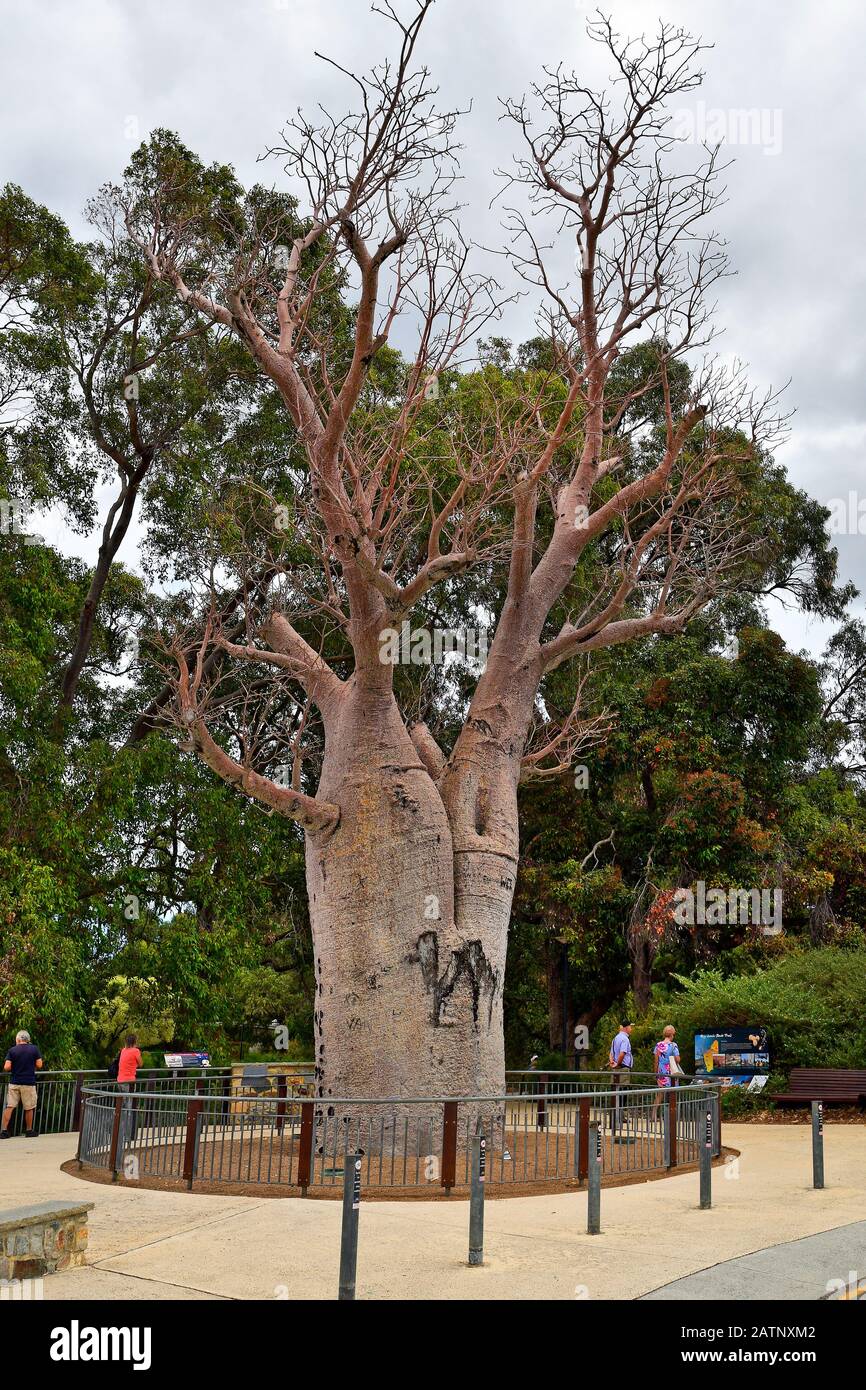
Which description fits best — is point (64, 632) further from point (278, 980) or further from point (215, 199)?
point (278, 980)

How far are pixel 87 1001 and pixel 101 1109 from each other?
8.95 meters

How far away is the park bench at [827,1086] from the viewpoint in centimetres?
1878

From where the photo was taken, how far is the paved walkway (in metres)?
7.59

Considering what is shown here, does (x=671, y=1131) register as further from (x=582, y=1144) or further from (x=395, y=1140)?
(x=395, y=1140)

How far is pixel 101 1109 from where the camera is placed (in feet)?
43.9

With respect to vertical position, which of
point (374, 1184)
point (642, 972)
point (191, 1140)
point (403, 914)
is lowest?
point (374, 1184)

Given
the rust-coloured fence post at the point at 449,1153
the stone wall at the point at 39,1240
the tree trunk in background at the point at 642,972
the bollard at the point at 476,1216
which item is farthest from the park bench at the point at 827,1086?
the stone wall at the point at 39,1240

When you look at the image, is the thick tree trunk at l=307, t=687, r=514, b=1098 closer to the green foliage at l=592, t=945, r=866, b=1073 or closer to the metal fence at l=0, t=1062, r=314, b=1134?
the metal fence at l=0, t=1062, r=314, b=1134

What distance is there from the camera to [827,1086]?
19.2 m

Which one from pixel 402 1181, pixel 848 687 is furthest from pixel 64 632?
pixel 848 687

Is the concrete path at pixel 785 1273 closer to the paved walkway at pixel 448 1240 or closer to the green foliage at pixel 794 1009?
the paved walkway at pixel 448 1240

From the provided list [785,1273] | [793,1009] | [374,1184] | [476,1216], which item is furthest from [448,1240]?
[793,1009]

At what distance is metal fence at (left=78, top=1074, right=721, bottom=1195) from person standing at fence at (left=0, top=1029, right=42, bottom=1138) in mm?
2885

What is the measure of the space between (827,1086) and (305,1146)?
1088 cm
